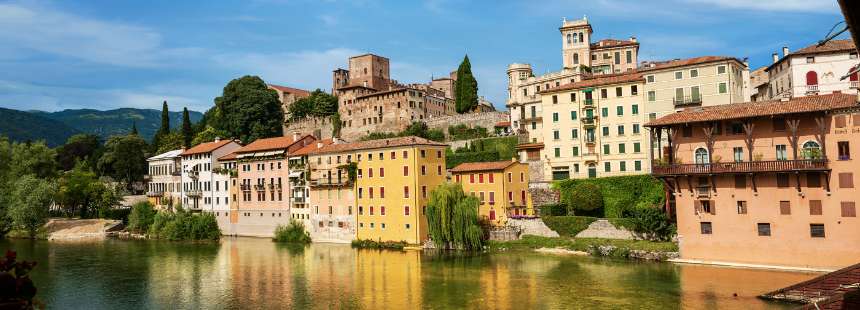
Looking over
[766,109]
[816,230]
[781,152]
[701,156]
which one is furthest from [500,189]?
[816,230]

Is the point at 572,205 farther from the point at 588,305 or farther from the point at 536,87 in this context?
the point at 536,87

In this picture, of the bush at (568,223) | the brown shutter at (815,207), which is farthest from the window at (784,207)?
the bush at (568,223)

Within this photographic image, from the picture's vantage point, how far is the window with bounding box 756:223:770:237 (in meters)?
33.0

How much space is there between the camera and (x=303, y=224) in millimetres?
56969

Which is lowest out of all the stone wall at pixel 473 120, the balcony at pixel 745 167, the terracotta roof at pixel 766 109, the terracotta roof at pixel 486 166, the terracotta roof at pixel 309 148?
the balcony at pixel 745 167

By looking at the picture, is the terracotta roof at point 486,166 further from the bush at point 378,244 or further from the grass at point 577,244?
the bush at point 378,244

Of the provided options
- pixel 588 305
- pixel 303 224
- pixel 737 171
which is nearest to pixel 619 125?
pixel 737 171

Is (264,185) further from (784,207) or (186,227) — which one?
(784,207)

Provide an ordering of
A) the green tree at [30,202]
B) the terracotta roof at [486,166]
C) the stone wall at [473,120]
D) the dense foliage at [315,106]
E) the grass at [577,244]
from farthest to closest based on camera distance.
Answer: the dense foliage at [315,106] → the stone wall at [473,120] → the green tree at [30,202] → the terracotta roof at [486,166] → the grass at [577,244]

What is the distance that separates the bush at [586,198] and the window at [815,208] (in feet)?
45.8

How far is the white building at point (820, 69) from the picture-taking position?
4475 centimetres

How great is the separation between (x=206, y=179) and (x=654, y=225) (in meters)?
48.4

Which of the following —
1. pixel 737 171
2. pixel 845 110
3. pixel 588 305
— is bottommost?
pixel 588 305

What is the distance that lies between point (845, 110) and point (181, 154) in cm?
6476
